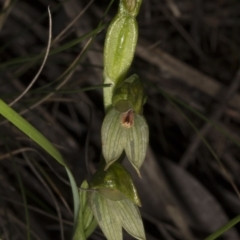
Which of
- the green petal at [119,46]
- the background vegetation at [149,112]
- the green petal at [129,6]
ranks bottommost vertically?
the background vegetation at [149,112]

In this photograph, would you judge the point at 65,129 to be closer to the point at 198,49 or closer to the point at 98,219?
the point at 198,49

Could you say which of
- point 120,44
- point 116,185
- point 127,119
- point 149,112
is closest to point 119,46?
point 120,44

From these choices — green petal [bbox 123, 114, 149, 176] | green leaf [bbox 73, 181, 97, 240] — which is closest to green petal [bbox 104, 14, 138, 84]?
green petal [bbox 123, 114, 149, 176]

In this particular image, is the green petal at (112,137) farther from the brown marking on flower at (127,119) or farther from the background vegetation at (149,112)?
the background vegetation at (149,112)

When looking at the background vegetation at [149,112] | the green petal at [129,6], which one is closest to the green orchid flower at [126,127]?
the green petal at [129,6]

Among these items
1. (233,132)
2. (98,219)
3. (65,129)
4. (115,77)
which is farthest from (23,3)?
(98,219)

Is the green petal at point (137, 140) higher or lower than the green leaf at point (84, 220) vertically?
higher

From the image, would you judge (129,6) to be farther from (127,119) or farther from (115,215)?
(115,215)
